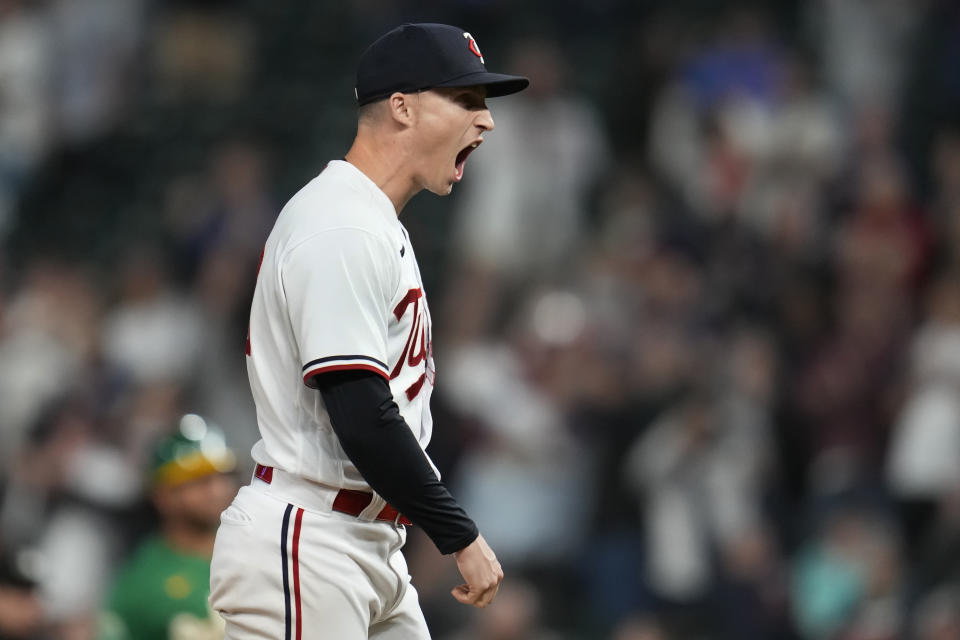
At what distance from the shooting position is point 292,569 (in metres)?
3.20

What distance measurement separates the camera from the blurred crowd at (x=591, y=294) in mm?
7742

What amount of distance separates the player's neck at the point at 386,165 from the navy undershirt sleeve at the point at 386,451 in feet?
1.74

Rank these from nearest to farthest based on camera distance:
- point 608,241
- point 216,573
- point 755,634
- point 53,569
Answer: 1. point 216,573
2. point 755,634
3. point 53,569
4. point 608,241

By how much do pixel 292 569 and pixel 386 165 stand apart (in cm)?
93

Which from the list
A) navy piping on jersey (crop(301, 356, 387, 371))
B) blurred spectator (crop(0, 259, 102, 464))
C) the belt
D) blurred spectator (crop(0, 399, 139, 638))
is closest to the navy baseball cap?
navy piping on jersey (crop(301, 356, 387, 371))

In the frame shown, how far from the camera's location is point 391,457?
308cm

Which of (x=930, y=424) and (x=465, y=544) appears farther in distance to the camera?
(x=930, y=424)

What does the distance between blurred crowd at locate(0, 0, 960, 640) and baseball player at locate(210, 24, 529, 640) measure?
7.90 feet

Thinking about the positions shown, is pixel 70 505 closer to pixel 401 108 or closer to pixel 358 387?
pixel 401 108

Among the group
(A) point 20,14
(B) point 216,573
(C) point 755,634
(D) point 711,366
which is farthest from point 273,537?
(A) point 20,14

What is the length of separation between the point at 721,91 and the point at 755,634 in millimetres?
3888

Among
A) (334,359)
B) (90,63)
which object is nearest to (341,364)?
(334,359)

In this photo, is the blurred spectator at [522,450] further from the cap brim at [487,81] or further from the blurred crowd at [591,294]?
the cap brim at [487,81]

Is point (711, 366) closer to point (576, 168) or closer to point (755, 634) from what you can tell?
point (755, 634)
